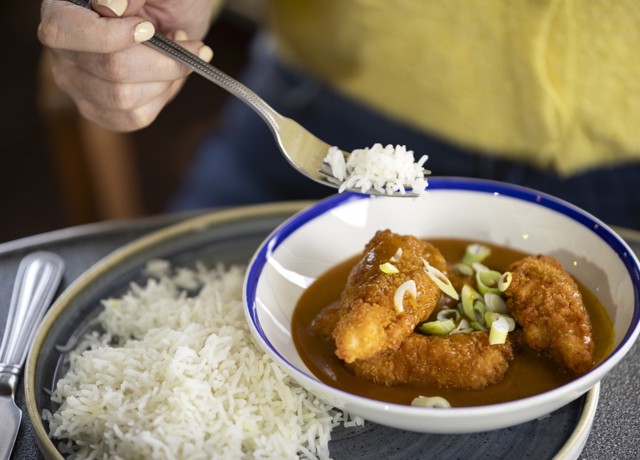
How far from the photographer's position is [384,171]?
131cm

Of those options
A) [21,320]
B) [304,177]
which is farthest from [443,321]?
[304,177]

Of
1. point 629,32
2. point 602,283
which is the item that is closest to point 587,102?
point 629,32

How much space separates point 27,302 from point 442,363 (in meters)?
0.87

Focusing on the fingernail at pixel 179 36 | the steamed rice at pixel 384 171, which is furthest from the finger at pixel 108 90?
the steamed rice at pixel 384 171

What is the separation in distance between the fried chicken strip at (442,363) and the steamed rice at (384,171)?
29cm

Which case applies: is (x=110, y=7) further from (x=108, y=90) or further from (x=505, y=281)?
(x=505, y=281)

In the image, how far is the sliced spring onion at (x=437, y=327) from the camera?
4.08 feet

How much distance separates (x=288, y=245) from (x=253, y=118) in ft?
3.63

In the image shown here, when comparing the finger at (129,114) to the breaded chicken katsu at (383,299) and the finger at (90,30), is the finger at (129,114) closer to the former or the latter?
the finger at (90,30)

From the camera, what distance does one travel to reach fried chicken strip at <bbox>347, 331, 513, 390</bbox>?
1.17 metres

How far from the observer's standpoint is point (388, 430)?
3.92 feet

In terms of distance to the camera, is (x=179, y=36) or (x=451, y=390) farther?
(x=179, y=36)

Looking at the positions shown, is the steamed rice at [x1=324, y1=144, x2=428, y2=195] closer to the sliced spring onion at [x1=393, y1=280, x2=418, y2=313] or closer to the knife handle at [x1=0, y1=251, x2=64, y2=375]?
the sliced spring onion at [x1=393, y1=280, x2=418, y2=313]

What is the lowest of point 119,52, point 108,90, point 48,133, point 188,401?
point 48,133
